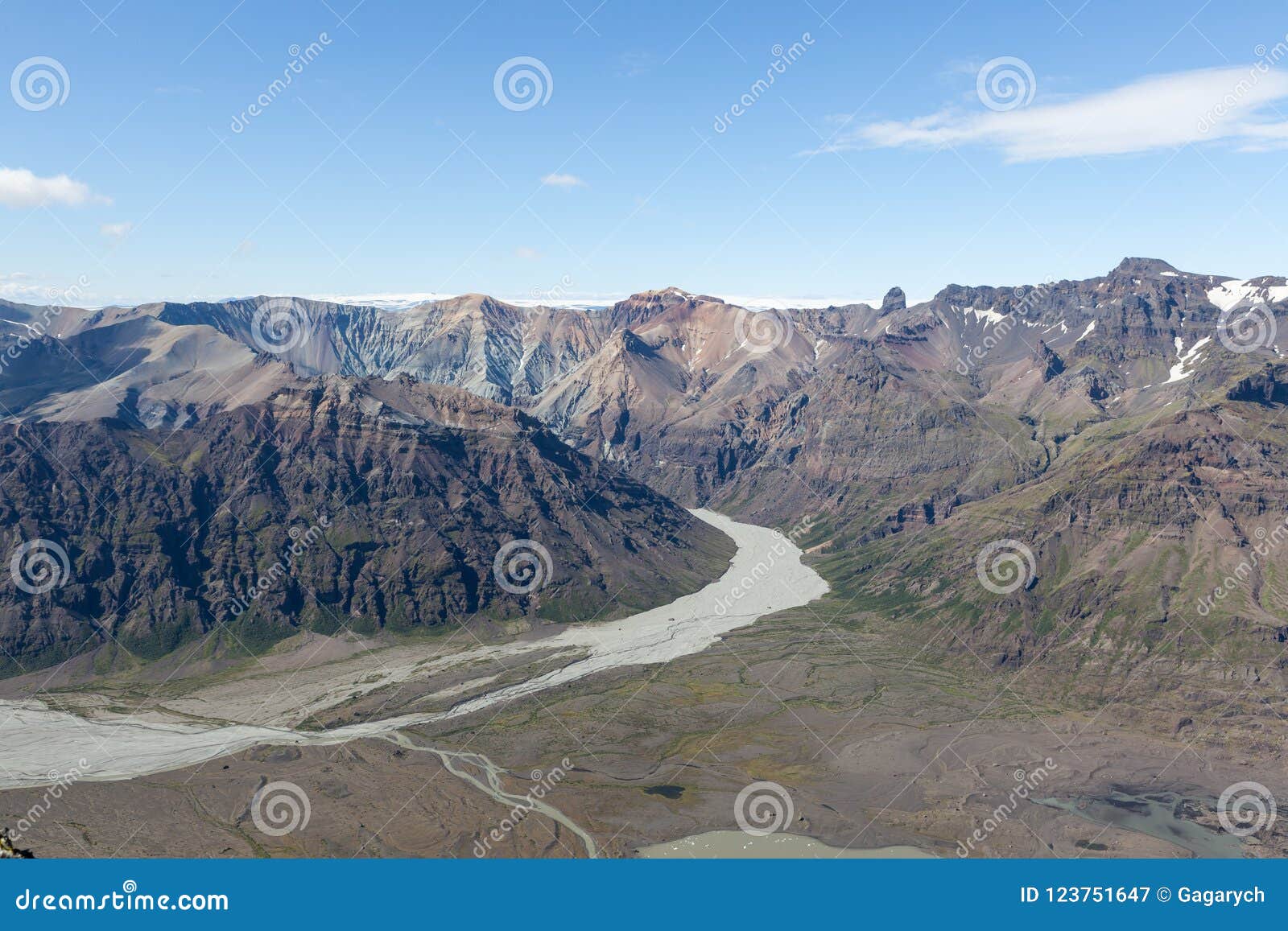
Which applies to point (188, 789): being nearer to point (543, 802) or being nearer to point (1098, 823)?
point (543, 802)

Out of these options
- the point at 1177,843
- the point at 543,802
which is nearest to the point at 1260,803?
the point at 1177,843

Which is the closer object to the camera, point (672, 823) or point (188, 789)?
point (672, 823)

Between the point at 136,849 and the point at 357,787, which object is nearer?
the point at 136,849

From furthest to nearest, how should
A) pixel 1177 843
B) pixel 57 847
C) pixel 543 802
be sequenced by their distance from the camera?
1. pixel 543 802
2. pixel 1177 843
3. pixel 57 847

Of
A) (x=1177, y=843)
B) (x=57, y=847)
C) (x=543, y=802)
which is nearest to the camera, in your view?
(x=57, y=847)

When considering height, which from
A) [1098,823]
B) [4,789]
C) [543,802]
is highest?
[1098,823]

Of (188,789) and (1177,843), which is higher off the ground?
(1177,843)

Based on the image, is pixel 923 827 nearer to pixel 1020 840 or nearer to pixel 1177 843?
pixel 1020 840

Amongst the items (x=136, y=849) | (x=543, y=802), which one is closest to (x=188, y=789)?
(x=136, y=849)

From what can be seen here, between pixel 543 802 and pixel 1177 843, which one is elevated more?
pixel 1177 843
